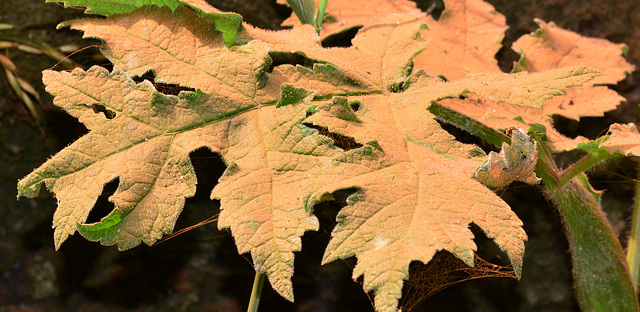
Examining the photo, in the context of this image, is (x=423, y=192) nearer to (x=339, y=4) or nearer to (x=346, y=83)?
(x=346, y=83)

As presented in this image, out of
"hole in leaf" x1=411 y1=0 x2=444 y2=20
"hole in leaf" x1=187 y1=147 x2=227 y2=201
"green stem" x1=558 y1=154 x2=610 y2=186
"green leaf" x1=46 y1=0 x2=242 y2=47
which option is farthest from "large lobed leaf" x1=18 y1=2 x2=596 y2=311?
"hole in leaf" x1=411 y1=0 x2=444 y2=20

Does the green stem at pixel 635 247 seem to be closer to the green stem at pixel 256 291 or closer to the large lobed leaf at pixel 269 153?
the large lobed leaf at pixel 269 153

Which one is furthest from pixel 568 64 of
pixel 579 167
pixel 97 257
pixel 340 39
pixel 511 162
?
pixel 97 257

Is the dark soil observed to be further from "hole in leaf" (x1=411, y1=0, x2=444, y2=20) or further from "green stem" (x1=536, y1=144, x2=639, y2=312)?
"hole in leaf" (x1=411, y1=0, x2=444, y2=20)

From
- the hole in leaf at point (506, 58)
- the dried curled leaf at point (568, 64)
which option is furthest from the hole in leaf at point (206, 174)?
the hole in leaf at point (506, 58)

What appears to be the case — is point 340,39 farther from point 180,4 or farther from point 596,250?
point 596,250
